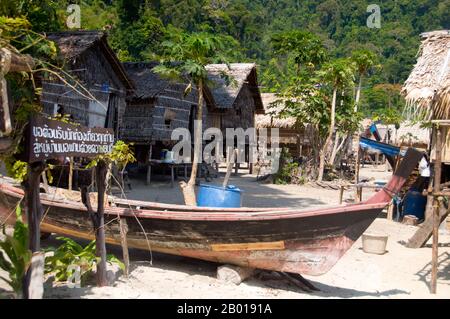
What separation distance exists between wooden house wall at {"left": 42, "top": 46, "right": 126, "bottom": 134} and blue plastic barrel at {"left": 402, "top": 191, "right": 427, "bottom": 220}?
8023 millimetres

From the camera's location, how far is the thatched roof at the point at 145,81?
17078 millimetres

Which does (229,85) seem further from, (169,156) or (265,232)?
(265,232)

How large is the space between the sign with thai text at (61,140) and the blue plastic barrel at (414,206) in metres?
9.66

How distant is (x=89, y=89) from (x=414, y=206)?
912 centimetres

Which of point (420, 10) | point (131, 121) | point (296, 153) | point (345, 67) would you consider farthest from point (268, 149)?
point (420, 10)

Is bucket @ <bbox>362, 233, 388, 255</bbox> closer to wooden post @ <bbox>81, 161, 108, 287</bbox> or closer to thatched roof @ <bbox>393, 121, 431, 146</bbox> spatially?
wooden post @ <bbox>81, 161, 108, 287</bbox>

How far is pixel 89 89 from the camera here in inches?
554

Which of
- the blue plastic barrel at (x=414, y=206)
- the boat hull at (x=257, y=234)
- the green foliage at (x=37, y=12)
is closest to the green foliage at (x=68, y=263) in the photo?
the boat hull at (x=257, y=234)

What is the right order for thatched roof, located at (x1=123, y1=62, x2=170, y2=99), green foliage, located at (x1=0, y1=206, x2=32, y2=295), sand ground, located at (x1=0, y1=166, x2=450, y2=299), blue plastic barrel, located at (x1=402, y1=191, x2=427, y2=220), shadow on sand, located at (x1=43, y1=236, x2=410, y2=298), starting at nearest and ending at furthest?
green foliage, located at (x1=0, y1=206, x2=32, y2=295) < sand ground, located at (x1=0, y1=166, x2=450, y2=299) < shadow on sand, located at (x1=43, y1=236, x2=410, y2=298) < blue plastic barrel, located at (x1=402, y1=191, x2=427, y2=220) < thatched roof, located at (x1=123, y1=62, x2=170, y2=99)

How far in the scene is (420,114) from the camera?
392 inches

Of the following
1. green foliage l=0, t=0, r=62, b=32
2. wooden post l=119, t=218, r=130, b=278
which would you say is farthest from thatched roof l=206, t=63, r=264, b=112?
wooden post l=119, t=218, r=130, b=278

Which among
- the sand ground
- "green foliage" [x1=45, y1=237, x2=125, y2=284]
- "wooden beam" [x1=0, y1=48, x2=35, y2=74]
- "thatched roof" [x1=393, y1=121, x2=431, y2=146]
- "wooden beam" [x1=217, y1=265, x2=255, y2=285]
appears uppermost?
"wooden beam" [x1=0, y1=48, x2=35, y2=74]

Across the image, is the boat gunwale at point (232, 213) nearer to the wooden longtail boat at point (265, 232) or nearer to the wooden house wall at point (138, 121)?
the wooden longtail boat at point (265, 232)

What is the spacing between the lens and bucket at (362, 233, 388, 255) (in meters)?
9.43
